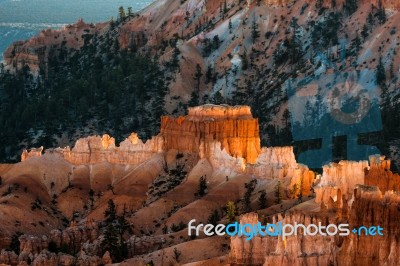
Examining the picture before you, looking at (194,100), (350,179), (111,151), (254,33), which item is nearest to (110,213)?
(111,151)

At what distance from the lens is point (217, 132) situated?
416 ft

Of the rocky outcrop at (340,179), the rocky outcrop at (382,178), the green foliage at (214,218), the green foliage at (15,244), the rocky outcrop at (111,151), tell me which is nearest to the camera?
the rocky outcrop at (382,178)

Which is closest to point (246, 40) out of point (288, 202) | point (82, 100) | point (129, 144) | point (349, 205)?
point (82, 100)

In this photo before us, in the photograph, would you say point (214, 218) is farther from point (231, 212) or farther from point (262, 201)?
point (231, 212)

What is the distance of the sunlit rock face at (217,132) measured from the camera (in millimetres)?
125812

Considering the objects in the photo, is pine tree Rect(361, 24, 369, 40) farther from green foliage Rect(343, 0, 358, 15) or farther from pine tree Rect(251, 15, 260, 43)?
pine tree Rect(251, 15, 260, 43)

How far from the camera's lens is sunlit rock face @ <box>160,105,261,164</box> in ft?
413

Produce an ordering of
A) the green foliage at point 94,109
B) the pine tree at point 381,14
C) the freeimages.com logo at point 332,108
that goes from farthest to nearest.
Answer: the pine tree at point 381,14, the green foliage at point 94,109, the freeimages.com logo at point 332,108

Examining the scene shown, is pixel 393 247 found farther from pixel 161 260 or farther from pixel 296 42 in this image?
pixel 296 42

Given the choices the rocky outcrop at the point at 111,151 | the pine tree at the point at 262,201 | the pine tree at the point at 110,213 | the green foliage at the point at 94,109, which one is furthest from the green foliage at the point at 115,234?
the green foliage at the point at 94,109

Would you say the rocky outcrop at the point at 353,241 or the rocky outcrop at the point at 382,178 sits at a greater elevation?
the rocky outcrop at the point at 382,178

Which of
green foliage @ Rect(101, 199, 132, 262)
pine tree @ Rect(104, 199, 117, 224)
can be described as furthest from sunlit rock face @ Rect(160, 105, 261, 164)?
green foliage @ Rect(101, 199, 132, 262)

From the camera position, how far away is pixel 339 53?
18062 cm

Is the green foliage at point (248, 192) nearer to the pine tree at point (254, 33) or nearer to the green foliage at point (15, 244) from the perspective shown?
the green foliage at point (15, 244)
